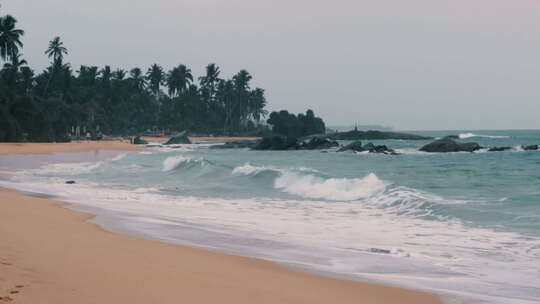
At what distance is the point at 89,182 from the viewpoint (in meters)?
25.0

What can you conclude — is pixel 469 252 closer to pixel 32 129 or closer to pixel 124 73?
pixel 32 129

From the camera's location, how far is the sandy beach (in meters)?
5.59

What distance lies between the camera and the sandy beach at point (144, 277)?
5.59 meters

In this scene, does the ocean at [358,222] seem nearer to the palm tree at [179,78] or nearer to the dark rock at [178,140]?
the dark rock at [178,140]

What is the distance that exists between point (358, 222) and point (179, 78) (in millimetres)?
125105

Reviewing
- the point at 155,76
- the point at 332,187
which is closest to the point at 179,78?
the point at 155,76

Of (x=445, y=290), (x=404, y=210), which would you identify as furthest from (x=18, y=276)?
(x=404, y=210)

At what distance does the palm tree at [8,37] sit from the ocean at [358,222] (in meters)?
47.6

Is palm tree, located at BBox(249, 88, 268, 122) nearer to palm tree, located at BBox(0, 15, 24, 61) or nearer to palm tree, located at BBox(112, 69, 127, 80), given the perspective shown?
palm tree, located at BBox(112, 69, 127, 80)

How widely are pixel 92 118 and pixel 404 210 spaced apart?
89.6 metres

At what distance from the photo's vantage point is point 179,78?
135 m

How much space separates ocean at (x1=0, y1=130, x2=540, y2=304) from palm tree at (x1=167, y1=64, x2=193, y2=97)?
110 meters

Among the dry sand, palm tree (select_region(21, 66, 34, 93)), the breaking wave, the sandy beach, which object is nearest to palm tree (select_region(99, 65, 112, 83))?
palm tree (select_region(21, 66, 34, 93))

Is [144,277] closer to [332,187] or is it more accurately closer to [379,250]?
[379,250]
